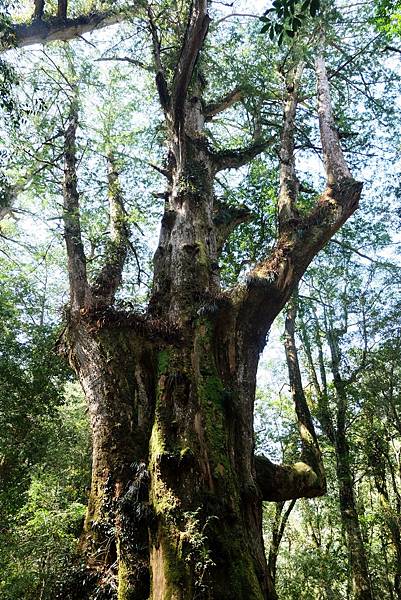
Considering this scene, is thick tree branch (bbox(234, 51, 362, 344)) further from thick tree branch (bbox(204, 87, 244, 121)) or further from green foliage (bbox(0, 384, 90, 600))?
thick tree branch (bbox(204, 87, 244, 121))

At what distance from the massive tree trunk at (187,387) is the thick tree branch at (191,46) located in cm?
2

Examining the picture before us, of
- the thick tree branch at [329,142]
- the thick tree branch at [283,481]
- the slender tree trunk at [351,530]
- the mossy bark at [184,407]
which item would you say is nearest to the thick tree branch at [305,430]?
the thick tree branch at [283,481]

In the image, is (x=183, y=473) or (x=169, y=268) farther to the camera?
(x=169, y=268)

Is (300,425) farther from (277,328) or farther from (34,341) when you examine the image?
(277,328)

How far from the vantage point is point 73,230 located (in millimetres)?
6703

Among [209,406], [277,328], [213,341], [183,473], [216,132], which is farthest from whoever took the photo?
[277,328]

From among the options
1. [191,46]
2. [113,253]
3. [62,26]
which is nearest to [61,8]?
[62,26]

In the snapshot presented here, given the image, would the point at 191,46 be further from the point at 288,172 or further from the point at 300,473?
the point at 300,473

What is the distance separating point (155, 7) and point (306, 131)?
12.9ft

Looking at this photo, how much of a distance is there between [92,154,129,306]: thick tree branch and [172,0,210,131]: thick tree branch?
2215 mm

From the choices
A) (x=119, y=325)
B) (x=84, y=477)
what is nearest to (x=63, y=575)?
(x=119, y=325)

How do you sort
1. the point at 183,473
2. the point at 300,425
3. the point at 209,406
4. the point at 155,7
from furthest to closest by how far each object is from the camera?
1. the point at 155,7
2. the point at 300,425
3. the point at 209,406
4. the point at 183,473

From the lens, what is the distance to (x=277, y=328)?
50.9ft

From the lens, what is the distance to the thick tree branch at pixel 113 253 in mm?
6234
